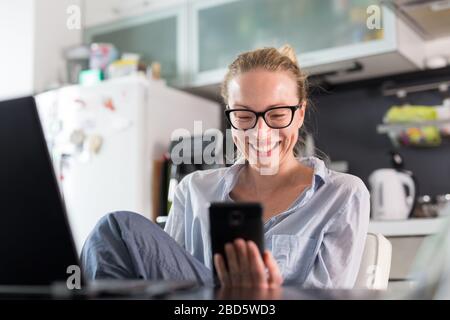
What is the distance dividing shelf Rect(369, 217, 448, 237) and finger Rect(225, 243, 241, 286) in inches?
58.6

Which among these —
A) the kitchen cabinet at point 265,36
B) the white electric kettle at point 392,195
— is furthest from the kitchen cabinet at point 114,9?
the white electric kettle at point 392,195

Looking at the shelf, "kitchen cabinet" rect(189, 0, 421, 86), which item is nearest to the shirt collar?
the shelf

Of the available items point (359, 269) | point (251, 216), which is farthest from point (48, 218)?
point (359, 269)

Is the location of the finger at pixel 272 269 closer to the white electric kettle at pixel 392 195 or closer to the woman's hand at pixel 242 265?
the woman's hand at pixel 242 265

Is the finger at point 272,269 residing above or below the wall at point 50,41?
below

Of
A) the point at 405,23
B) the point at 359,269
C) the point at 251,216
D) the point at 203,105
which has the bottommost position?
the point at 359,269

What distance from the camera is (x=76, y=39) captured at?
3.47 metres

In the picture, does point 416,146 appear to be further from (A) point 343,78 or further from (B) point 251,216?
(B) point 251,216

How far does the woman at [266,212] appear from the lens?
2.81 ft

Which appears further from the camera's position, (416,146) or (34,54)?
(34,54)

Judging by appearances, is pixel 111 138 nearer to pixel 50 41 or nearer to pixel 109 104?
pixel 109 104

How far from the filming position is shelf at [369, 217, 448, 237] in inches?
84.0

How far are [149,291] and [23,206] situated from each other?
15cm
